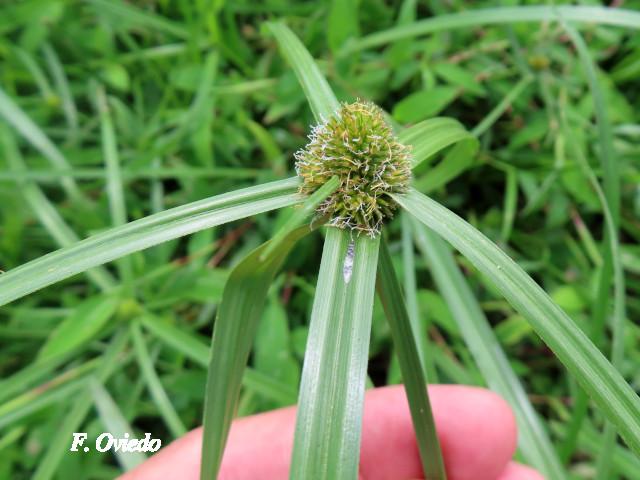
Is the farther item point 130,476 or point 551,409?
point 551,409

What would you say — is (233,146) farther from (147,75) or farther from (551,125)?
(551,125)

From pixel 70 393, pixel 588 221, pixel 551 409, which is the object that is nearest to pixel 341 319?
pixel 70 393

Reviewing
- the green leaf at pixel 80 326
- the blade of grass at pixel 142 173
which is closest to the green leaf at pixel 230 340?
the green leaf at pixel 80 326

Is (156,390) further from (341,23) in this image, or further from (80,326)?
(341,23)

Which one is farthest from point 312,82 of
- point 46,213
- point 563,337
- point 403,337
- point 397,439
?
point 46,213

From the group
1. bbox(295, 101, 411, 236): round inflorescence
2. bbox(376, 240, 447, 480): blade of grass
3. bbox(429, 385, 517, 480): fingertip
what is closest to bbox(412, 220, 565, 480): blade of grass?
bbox(429, 385, 517, 480): fingertip

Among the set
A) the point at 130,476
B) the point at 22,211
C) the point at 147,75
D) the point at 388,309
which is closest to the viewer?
the point at 388,309

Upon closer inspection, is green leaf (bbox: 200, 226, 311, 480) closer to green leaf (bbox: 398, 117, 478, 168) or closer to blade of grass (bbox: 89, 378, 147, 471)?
green leaf (bbox: 398, 117, 478, 168)
